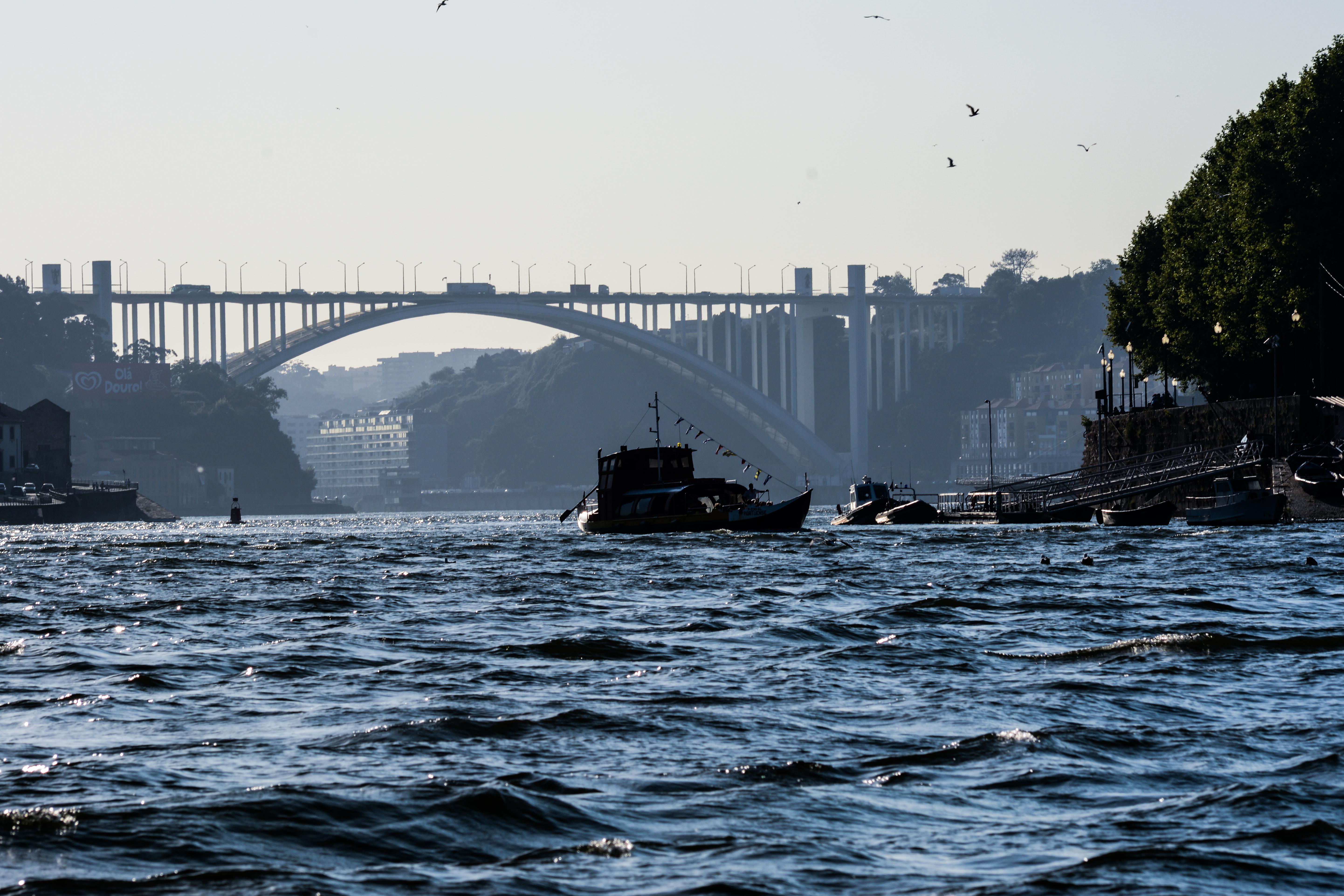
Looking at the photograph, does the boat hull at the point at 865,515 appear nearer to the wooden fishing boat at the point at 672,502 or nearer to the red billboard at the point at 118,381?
the wooden fishing boat at the point at 672,502

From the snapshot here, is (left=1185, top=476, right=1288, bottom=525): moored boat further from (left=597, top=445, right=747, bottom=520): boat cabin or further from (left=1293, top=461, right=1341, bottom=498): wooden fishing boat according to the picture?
(left=597, top=445, right=747, bottom=520): boat cabin

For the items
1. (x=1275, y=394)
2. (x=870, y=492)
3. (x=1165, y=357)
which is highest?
(x=1165, y=357)

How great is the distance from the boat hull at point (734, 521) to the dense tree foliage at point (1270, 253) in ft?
52.2

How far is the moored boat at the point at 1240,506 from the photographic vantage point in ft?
155

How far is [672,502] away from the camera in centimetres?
5634

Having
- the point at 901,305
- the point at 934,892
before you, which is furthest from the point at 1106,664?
the point at 901,305

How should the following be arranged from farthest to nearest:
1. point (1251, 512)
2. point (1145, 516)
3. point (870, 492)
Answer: point (870, 492) → point (1145, 516) → point (1251, 512)

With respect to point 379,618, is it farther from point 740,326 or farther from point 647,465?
point 740,326

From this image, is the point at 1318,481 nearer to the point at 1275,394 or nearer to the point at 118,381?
the point at 1275,394

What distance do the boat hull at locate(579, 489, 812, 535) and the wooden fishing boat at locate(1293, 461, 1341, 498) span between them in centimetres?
1478

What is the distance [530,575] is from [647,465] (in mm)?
27374

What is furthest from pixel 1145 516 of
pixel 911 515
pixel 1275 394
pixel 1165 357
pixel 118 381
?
pixel 118 381

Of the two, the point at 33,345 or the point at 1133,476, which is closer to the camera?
the point at 1133,476

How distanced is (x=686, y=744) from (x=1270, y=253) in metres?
49.8
